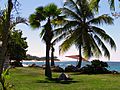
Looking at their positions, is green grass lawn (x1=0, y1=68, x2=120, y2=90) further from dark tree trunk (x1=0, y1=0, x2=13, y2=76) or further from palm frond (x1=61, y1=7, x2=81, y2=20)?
palm frond (x1=61, y1=7, x2=81, y2=20)

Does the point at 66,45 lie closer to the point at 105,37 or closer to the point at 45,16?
the point at 105,37

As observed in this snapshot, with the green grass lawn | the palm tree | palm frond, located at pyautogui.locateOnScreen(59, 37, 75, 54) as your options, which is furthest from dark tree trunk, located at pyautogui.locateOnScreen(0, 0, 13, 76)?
palm frond, located at pyautogui.locateOnScreen(59, 37, 75, 54)

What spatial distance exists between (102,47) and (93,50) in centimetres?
135

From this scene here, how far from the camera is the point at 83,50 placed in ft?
151

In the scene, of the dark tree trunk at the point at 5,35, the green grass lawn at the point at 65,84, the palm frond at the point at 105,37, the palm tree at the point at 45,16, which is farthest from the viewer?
the palm frond at the point at 105,37

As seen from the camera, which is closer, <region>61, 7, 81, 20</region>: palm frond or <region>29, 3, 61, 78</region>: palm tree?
<region>29, 3, 61, 78</region>: palm tree

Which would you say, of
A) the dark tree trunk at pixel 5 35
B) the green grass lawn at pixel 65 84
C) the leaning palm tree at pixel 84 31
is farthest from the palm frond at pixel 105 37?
the dark tree trunk at pixel 5 35

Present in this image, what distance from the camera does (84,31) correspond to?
4609 cm

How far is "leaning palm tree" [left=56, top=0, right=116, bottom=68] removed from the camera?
4497 centimetres

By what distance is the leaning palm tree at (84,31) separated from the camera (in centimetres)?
4497

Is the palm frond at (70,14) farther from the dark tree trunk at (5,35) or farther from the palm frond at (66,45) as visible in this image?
the dark tree trunk at (5,35)

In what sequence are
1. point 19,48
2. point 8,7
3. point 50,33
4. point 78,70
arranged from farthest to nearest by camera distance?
1. point 19,48
2. point 78,70
3. point 50,33
4. point 8,7

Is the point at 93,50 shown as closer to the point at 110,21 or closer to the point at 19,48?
the point at 110,21

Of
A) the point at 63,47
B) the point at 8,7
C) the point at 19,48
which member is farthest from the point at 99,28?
the point at 8,7
